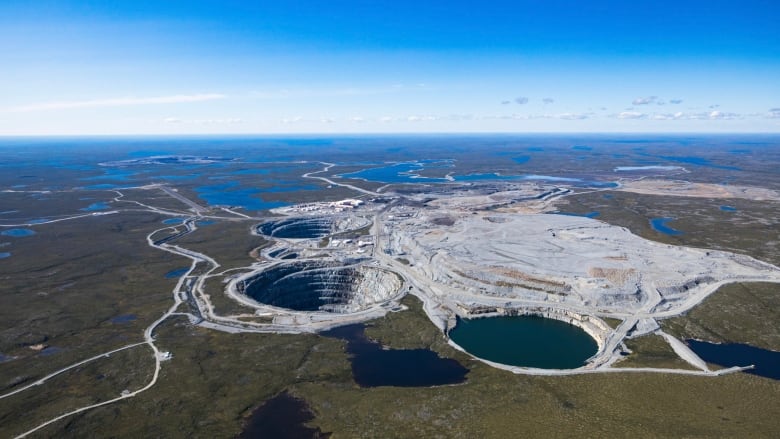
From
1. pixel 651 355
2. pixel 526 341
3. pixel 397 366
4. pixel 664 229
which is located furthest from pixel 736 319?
pixel 664 229

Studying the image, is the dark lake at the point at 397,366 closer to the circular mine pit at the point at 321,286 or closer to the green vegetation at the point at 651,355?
the circular mine pit at the point at 321,286

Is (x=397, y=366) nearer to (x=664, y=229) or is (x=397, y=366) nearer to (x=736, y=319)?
(x=736, y=319)

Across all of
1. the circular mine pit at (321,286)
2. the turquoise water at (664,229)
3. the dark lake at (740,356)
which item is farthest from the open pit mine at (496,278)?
the turquoise water at (664,229)

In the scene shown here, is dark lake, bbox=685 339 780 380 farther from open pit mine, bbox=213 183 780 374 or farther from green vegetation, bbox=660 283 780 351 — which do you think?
open pit mine, bbox=213 183 780 374

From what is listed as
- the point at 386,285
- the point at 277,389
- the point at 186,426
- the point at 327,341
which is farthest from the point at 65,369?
the point at 386,285

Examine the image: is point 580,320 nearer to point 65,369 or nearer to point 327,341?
point 327,341
